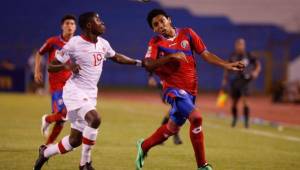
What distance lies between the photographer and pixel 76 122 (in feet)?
33.3

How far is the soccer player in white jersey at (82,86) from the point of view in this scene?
9.90 metres

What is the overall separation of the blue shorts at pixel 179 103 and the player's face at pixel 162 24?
0.86 metres

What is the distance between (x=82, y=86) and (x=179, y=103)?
1426mm

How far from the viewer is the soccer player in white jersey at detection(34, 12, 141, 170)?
9898 millimetres

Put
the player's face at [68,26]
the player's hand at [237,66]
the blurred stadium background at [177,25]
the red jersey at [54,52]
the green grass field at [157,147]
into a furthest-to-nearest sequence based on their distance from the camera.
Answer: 1. the blurred stadium background at [177,25]
2. the player's face at [68,26]
3. the red jersey at [54,52]
4. the green grass field at [157,147]
5. the player's hand at [237,66]

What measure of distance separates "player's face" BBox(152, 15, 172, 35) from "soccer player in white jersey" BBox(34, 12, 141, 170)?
806 millimetres

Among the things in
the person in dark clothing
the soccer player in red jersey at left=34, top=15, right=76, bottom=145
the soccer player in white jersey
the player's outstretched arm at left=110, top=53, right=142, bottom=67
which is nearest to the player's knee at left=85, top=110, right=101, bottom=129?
the soccer player in white jersey

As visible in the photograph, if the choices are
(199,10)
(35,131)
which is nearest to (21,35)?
(199,10)

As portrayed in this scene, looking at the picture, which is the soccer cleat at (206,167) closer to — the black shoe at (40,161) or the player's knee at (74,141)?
the player's knee at (74,141)

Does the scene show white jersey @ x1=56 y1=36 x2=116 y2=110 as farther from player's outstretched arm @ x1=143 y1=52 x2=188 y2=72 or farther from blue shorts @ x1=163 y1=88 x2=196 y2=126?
blue shorts @ x1=163 y1=88 x2=196 y2=126

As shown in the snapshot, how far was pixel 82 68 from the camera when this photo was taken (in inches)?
398

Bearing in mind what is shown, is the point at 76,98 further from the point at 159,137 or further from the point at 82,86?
the point at 159,137

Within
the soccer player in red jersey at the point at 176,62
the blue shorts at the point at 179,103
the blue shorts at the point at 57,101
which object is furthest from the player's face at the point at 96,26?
the blue shorts at the point at 57,101

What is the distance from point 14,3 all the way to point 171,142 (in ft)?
103
